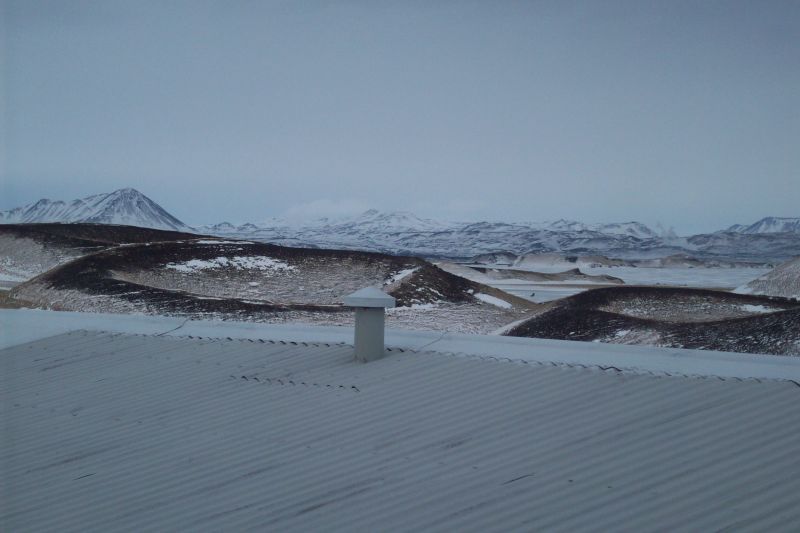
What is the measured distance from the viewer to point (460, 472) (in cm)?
527

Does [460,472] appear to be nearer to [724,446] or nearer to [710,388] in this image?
[724,446]

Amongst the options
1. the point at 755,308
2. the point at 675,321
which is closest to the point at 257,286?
the point at 675,321

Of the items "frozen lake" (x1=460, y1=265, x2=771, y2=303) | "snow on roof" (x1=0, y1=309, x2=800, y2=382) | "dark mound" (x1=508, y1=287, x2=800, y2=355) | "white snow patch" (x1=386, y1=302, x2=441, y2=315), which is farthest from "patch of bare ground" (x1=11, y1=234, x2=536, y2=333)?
"snow on roof" (x1=0, y1=309, x2=800, y2=382)

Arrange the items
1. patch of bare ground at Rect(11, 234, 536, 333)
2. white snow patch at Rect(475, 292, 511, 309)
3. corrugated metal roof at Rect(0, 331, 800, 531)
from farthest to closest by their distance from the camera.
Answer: white snow patch at Rect(475, 292, 511, 309) → patch of bare ground at Rect(11, 234, 536, 333) → corrugated metal roof at Rect(0, 331, 800, 531)

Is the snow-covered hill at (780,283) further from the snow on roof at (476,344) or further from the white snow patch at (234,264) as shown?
the snow on roof at (476,344)

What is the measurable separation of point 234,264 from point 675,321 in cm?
2373

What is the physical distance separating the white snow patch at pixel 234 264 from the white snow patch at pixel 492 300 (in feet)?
36.5

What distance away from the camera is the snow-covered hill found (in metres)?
44.0

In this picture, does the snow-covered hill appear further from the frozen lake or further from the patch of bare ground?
the patch of bare ground

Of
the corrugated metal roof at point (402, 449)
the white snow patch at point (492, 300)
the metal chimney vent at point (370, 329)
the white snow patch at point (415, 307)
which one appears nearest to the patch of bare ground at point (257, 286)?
the white snow patch at point (415, 307)

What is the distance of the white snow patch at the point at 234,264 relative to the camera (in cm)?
4212

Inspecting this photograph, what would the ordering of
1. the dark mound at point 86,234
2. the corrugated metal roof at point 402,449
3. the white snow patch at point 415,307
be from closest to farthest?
the corrugated metal roof at point 402,449 < the white snow patch at point 415,307 < the dark mound at point 86,234

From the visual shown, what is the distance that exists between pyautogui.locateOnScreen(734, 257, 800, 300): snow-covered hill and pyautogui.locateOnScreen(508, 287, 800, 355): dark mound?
6.77 metres

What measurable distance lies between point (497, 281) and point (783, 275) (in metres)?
24.0
